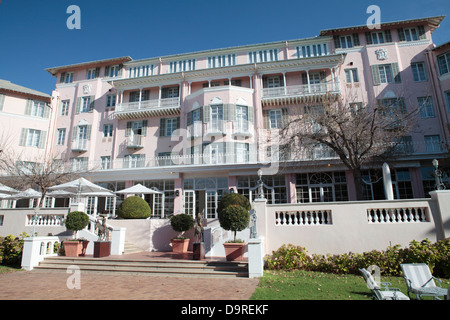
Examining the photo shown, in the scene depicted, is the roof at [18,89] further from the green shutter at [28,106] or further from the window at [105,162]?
the window at [105,162]

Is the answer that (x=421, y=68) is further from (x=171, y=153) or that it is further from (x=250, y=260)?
(x=250, y=260)

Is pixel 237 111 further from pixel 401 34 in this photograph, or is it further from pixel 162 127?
pixel 401 34

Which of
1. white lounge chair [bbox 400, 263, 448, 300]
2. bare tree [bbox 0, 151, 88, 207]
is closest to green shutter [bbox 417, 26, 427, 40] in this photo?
white lounge chair [bbox 400, 263, 448, 300]

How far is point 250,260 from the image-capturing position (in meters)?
8.70

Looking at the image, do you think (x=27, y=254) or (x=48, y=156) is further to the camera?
(x=48, y=156)

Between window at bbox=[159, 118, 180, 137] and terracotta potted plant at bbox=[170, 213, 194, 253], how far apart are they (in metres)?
11.3

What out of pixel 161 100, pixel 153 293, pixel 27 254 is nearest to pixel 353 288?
pixel 153 293

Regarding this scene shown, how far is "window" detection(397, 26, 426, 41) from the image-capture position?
22.4 metres

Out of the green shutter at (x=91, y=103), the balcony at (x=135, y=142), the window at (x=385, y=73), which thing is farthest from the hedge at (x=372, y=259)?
the green shutter at (x=91, y=103)

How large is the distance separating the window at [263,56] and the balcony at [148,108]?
7374 millimetres

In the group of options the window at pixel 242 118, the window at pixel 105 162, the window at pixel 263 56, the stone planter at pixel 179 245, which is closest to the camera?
the stone planter at pixel 179 245

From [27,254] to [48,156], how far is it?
1743 cm

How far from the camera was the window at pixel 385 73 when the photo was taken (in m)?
21.7

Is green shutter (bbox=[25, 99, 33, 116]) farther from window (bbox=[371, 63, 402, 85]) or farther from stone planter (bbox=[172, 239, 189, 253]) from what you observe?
window (bbox=[371, 63, 402, 85])
